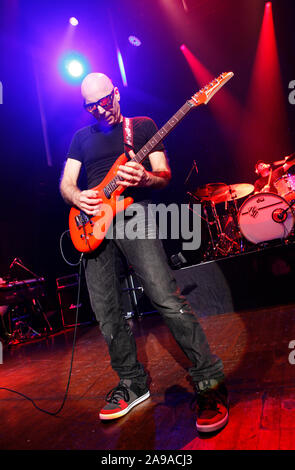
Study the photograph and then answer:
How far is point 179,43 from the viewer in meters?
6.54

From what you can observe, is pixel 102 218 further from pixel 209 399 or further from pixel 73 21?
pixel 73 21

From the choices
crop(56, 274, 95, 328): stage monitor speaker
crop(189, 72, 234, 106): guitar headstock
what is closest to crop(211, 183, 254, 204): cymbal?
crop(56, 274, 95, 328): stage monitor speaker

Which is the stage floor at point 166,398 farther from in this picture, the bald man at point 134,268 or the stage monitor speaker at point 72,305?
the stage monitor speaker at point 72,305

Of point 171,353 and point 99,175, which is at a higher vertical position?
point 99,175

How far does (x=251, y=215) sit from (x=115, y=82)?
4.21 metres

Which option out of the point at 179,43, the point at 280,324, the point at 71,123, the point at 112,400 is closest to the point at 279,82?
the point at 179,43

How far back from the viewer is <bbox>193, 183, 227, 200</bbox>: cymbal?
554 cm

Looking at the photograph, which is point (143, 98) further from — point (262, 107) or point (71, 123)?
point (262, 107)

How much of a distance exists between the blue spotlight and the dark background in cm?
12

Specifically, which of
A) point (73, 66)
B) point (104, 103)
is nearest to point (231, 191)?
point (73, 66)

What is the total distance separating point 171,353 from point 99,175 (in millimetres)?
1753

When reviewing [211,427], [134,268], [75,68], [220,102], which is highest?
[75,68]

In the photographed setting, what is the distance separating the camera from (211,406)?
1439 millimetres

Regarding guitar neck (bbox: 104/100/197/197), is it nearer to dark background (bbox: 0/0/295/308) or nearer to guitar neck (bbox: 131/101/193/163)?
guitar neck (bbox: 131/101/193/163)
